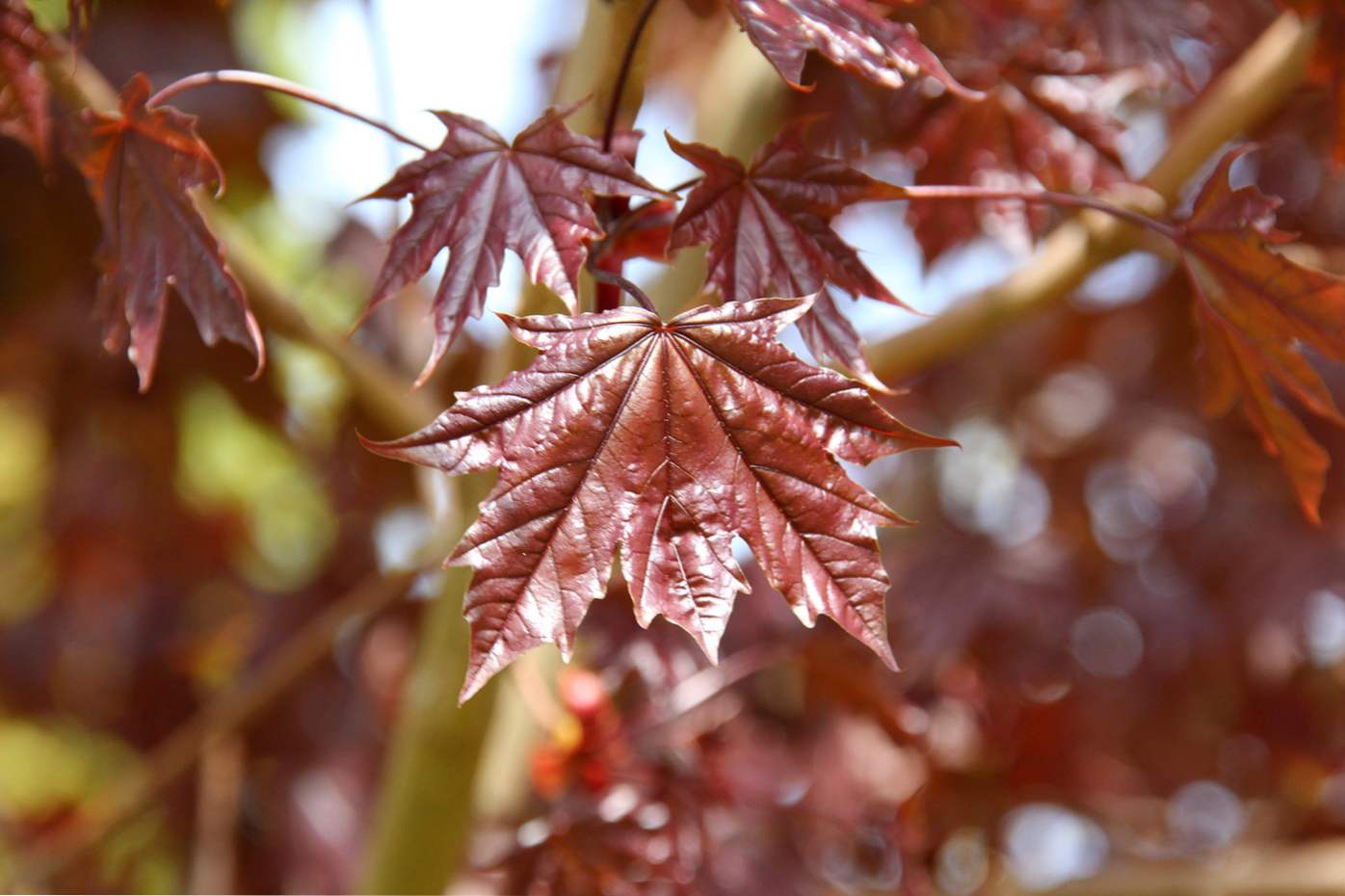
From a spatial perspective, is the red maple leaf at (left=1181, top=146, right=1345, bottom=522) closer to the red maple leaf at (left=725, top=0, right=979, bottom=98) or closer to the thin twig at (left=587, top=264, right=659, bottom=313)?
the red maple leaf at (left=725, top=0, right=979, bottom=98)

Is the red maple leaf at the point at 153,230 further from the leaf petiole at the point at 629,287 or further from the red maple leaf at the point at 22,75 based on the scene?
the leaf petiole at the point at 629,287

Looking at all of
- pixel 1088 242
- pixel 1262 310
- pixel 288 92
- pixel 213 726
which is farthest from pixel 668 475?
pixel 213 726

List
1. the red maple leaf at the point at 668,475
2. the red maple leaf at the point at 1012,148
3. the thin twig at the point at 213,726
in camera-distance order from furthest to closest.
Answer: the thin twig at the point at 213,726, the red maple leaf at the point at 1012,148, the red maple leaf at the point at 668,475

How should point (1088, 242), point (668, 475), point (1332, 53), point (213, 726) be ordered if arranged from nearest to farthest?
point (668, 475) < point (1332, 53) < point (1088, 242) < point (213, 726)

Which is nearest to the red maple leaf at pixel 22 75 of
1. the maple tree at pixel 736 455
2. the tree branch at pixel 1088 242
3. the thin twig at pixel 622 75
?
the maple tree at pixel 736 455

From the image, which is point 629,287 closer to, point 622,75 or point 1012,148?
point 622,75

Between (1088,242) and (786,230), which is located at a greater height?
(1088,242)
